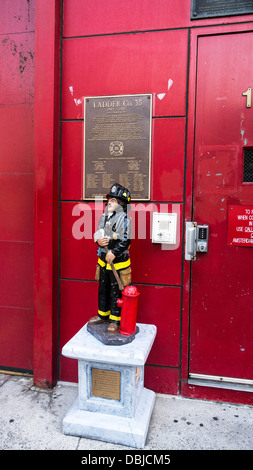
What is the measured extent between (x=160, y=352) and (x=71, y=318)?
922 millimetres

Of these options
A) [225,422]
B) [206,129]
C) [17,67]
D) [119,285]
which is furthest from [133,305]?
[17,67]

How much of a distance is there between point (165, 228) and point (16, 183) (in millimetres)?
1587

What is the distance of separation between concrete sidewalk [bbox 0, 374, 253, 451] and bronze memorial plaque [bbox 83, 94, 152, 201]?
188 centimetres

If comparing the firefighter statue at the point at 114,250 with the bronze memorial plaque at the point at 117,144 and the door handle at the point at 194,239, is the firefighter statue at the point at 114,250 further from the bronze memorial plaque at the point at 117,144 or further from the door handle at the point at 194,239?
the door handle at the point at 194,239

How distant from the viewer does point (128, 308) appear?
2.33m

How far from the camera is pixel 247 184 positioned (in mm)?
2664

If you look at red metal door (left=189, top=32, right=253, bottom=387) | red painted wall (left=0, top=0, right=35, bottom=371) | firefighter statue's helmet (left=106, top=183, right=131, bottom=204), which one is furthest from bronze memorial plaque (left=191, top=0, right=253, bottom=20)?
firefighter statue's helmet (left=106, top=183, right=131, bottom=204)

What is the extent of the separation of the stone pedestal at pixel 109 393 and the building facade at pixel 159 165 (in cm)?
57

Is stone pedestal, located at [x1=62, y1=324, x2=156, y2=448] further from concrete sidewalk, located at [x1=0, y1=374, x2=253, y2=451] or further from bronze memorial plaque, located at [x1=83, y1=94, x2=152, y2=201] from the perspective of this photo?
bronze memorial plaque, located at [x1=83, y1=94, x2=152, y2=201]

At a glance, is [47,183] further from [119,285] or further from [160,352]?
[160,352]

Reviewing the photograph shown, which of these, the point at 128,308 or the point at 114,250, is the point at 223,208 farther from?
the point at 128,308

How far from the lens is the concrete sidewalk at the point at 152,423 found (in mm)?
2252

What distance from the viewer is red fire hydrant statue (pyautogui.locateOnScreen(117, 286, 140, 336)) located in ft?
7.56

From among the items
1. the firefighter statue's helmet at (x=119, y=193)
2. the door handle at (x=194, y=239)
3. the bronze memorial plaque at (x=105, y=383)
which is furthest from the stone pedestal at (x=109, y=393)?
the firefighter statue's helmet at (x=119, y=193)
